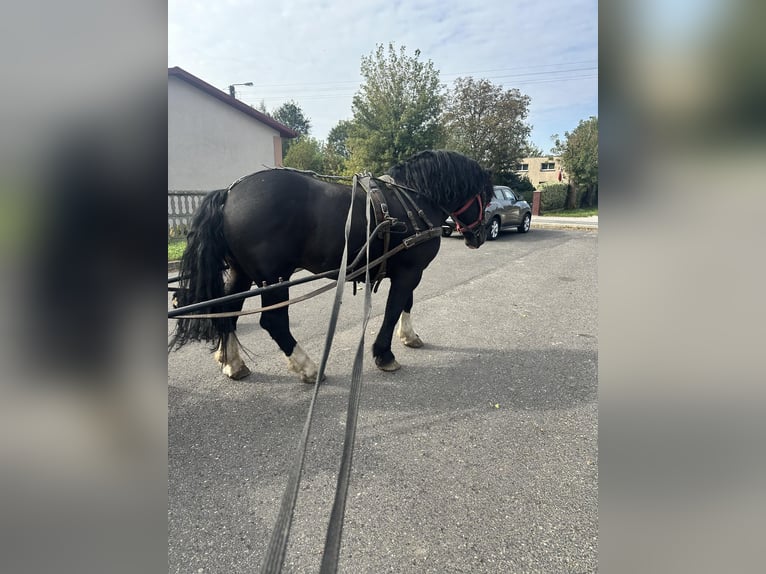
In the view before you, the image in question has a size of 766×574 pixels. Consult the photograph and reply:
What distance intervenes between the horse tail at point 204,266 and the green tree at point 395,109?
15.7m

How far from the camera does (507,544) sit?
5.75ft

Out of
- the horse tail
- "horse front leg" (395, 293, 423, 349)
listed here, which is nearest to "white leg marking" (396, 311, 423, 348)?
"horse front leg" (395, 293, 423, 349)

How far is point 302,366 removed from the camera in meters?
3.30

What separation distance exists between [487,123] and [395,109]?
5778 millimetres

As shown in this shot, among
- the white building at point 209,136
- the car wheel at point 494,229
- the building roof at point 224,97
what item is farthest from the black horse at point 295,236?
the building roof at point 224,97

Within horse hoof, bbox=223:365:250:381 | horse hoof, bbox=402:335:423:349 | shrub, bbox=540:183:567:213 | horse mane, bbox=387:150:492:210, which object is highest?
shrub, bbox=540:183:567:213

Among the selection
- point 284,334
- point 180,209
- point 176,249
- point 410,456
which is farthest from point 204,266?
point 180,209

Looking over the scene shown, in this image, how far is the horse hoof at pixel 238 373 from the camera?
3346 millimetres

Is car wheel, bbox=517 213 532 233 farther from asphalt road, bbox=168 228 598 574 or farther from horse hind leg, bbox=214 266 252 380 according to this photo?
horse hind leg, bbox=214 266 252 380

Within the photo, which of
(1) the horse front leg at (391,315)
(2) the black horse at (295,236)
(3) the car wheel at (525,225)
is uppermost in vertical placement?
(3) the car wheel at (525,225)

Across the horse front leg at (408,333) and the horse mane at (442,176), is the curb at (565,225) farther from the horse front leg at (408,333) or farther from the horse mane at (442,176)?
the horse front leg at (408,333)

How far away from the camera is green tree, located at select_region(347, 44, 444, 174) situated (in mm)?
18125
